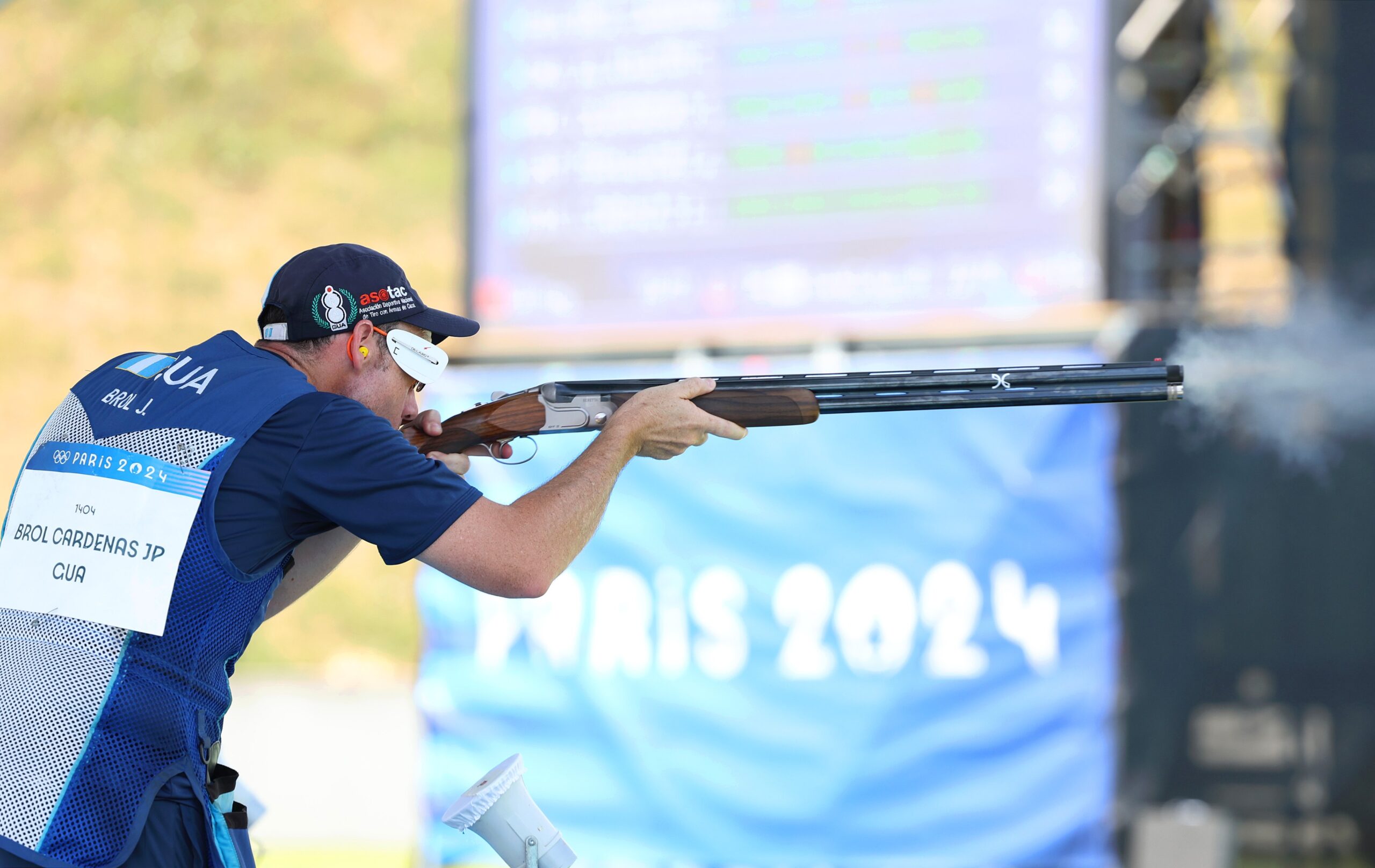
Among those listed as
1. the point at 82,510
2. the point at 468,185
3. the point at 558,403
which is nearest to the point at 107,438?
the point at 82,510

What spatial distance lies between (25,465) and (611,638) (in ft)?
12.5

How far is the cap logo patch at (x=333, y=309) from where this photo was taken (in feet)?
7.88

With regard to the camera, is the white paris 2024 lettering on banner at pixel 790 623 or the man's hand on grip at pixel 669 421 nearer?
the man's hand on grip at pixel 669 421

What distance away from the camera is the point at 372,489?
7.07 feet

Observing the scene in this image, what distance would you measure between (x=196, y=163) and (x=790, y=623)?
421 inches

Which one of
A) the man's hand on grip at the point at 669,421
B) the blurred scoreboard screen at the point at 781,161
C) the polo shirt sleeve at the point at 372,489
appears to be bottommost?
the polo shirt sleeve at the point at 372,489

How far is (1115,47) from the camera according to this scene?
17.8ft

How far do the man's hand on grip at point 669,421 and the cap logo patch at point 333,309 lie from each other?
0.52 m

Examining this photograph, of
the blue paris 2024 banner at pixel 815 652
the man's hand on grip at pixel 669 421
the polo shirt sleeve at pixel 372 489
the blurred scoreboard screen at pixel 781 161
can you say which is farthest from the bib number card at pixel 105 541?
the blurred scoreboard screen at pixel 781 161

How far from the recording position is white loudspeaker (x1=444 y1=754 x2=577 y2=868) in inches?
95.5

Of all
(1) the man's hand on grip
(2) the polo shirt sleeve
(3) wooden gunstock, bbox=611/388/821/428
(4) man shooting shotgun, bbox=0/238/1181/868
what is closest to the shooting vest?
(4) man shooting shotgun, bbox=0/238/1181/868

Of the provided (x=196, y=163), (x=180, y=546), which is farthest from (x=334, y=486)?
(x=196, y=163)

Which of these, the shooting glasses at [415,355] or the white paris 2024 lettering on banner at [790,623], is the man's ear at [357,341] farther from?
the white paris 2024 lettering on banner at [790,623]

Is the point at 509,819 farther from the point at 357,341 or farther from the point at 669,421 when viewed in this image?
the point at 357,341
